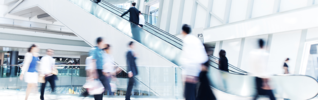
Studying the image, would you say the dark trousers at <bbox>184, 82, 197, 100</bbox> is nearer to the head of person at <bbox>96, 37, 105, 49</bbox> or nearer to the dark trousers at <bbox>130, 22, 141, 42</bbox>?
the head of person at <bbox>96, 37, 105, 49</bbox>

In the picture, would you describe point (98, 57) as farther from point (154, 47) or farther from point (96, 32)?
point (96, 32)

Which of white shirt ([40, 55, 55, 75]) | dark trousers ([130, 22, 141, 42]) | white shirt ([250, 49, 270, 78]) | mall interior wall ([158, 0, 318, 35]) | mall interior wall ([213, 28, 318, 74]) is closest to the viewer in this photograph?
white shirt ([250, 49, 270, 78])

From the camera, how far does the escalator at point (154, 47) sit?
6383mm

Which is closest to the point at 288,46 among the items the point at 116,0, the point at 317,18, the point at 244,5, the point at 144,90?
the point at 317,18

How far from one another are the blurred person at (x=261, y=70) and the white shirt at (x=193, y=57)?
3.61 ft

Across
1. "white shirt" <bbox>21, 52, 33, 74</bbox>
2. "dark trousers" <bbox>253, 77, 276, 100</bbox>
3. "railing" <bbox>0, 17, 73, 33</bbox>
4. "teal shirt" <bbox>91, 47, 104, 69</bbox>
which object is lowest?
"dark trousers" <bbox>253, 77, 276, 100</bbox>

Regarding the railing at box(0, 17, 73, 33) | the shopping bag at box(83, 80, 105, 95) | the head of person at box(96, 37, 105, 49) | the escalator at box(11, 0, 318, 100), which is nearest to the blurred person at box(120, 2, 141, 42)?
the escalator at box(11, 0, 318, 100)

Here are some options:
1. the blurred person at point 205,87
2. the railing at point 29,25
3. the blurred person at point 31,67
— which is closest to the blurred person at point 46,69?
the blurred person at point 31,67

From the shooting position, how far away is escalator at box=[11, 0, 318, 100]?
6383mm

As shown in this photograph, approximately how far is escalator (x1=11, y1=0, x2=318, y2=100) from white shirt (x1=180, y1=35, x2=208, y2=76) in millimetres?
2434

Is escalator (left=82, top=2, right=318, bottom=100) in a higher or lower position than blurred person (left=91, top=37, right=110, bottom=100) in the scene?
lower

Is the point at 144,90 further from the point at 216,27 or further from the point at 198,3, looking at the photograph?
the point at 198,3

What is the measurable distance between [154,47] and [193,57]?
17.1ft

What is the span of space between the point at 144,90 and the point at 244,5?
27.7 feet
